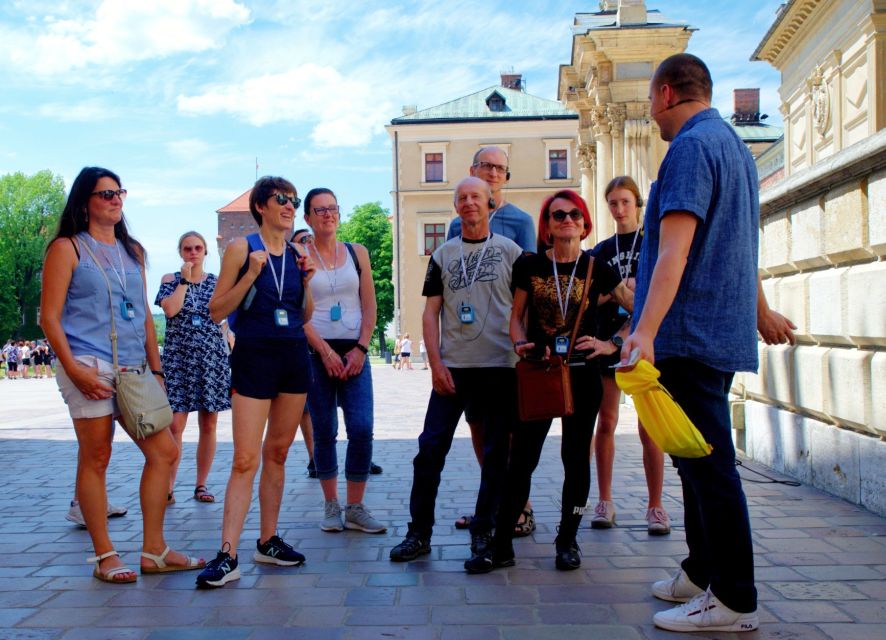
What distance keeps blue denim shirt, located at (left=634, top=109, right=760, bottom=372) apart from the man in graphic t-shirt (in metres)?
1.44

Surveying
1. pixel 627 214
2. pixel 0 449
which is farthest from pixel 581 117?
pixel 627 214

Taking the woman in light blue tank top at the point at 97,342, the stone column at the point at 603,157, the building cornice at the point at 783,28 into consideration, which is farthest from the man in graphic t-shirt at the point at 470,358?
the building cornice at the point at 783,28

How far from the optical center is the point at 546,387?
15.0ft

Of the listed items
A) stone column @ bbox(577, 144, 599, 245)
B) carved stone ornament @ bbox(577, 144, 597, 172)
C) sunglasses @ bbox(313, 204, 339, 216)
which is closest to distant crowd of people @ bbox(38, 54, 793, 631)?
sunglasses @ bbox(313, 204, 339, 216)

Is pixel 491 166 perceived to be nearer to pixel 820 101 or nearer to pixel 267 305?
pixel 267 305

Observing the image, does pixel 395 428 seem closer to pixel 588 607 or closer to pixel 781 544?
pixel 781 544

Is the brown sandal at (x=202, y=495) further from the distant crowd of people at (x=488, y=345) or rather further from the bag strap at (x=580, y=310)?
the bag strap at (x=580, y=310)

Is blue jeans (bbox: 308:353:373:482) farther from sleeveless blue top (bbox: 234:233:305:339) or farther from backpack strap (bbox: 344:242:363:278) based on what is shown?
sleeveless blue top (bbox: 234:233:305:339)

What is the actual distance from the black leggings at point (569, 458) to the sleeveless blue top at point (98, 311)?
2.06 meters

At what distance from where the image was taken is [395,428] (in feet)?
41.9

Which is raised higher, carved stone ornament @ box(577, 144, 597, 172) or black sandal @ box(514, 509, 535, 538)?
carved stone ornament @ box(577, 144, 597, 172)

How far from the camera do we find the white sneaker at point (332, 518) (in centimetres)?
575

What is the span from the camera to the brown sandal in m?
6.88

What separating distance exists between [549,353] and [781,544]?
174 centimetres
